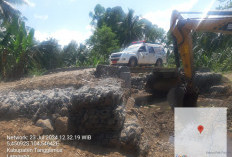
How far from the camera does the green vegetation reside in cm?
1402

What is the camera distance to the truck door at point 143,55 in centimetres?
1284

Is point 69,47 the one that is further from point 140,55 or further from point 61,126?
point 61,126

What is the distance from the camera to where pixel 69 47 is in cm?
2534

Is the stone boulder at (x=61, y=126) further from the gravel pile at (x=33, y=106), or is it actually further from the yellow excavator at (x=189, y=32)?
the yellow excavator at (x=189, y=32)

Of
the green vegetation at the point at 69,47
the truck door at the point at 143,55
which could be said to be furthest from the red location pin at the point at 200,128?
the green vegetation at the point at 69,47

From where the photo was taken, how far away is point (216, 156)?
14.9 feet

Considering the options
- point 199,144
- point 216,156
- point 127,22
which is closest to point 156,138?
point 199,144

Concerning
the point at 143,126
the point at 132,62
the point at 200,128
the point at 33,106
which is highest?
the point at 132,62

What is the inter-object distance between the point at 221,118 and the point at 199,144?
5.83ft

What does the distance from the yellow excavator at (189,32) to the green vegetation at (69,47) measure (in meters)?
11.1

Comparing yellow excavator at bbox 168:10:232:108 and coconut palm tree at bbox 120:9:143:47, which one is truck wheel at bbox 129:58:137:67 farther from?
coconut palm tree at bbox 120:9:143:47

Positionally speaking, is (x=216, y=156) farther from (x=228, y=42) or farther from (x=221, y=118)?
(x=228, y=42)

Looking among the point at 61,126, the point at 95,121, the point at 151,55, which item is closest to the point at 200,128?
the point at 95,121

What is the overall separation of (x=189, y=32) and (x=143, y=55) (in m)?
7.02
